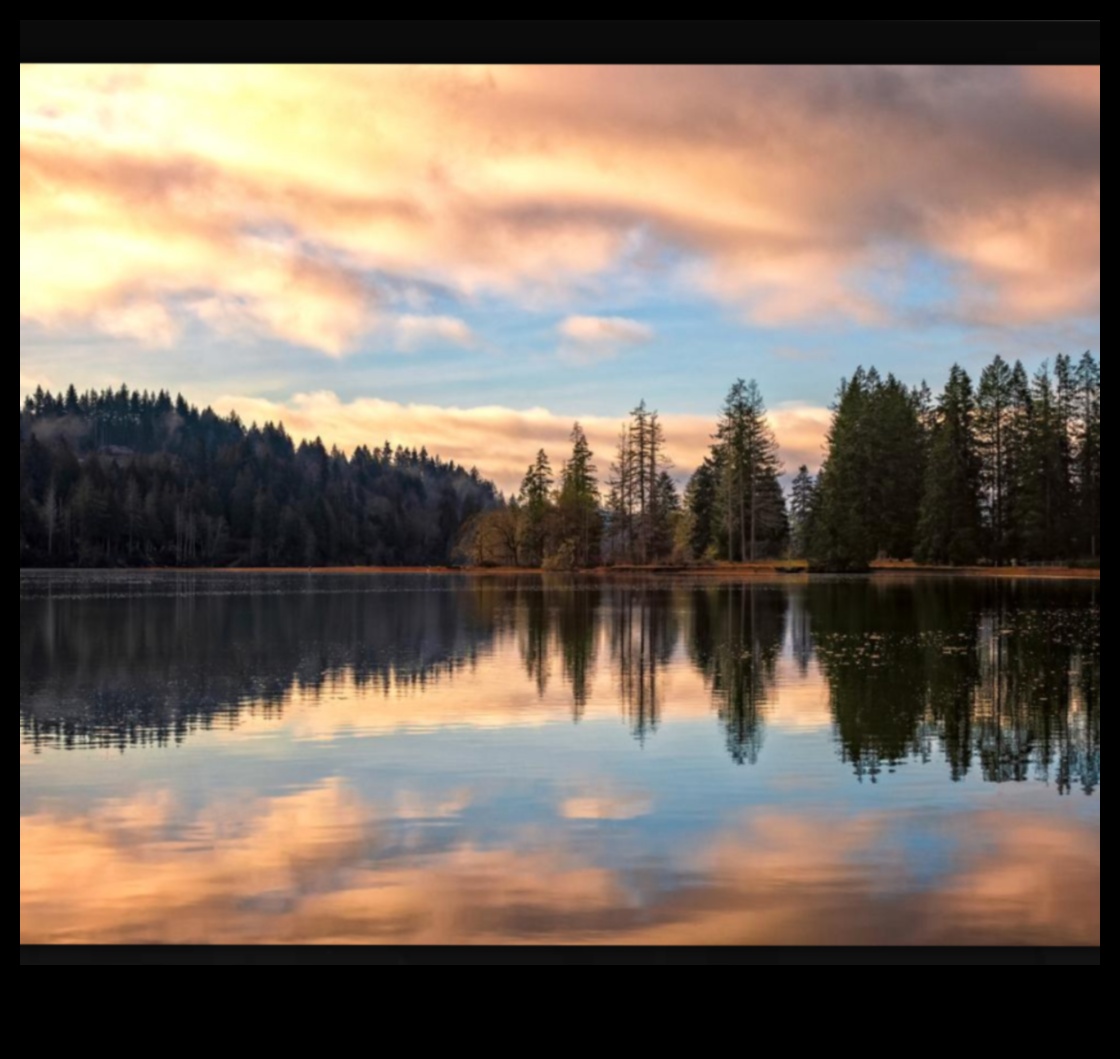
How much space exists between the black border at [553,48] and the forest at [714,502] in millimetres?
27455

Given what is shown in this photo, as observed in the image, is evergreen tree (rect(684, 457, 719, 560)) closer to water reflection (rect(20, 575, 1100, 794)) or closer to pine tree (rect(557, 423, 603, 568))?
pine tree (rect(557, 423, 603, 568))

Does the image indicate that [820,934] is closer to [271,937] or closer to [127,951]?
[271,937]

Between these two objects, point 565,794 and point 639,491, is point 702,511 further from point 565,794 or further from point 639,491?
point 565,794

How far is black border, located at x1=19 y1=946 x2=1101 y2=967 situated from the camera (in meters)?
7.04

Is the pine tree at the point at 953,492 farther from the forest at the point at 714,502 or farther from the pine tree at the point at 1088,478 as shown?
the pine tree at the point at 1088,478

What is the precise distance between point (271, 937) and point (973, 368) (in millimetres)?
74179

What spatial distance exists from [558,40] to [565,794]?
777cm

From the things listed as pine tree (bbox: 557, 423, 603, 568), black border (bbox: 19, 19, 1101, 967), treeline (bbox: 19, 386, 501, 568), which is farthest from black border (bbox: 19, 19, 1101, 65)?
treeline (bbox: 19, 386, 501, 568)

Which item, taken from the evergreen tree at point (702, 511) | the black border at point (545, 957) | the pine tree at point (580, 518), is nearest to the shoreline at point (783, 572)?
the pine tree at point (580, 518)

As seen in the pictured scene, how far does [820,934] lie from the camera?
875 centimetres

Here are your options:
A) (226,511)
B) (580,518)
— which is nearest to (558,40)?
(580,518)

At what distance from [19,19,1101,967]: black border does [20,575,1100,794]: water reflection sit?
645cm

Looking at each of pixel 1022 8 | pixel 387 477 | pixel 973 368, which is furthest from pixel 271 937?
pixel 387 477
